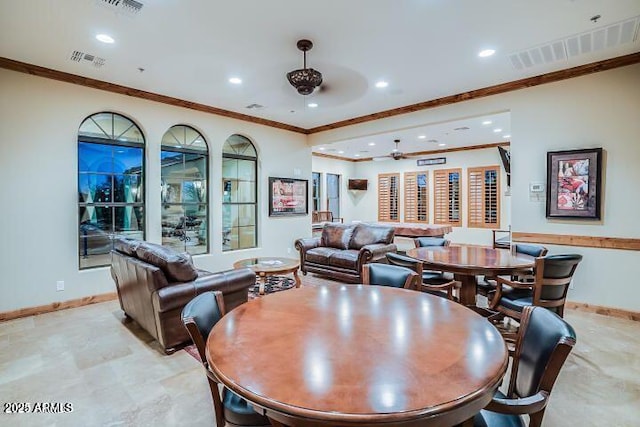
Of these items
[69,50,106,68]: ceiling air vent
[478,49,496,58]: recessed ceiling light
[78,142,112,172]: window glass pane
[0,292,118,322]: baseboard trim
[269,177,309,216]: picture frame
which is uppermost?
[478,49,496,58]: recessed ceiling light

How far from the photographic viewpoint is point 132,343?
3.16m

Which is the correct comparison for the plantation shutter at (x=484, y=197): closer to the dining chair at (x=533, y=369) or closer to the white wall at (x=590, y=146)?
the white wall at (x=590, y=146)

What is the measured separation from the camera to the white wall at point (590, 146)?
12.6ft

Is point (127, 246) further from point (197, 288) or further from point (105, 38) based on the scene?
point (105, 38)

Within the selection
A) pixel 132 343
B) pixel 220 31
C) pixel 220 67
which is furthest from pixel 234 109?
pixel 132 343

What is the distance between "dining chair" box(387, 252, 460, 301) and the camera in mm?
3055

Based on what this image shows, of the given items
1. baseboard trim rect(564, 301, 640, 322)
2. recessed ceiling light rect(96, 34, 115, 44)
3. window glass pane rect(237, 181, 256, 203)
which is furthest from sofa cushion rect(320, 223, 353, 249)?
recessed ceiling light rect(96, 34, 115, 44)

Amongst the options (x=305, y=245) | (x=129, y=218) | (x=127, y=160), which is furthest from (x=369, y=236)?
(x=127, y=160)

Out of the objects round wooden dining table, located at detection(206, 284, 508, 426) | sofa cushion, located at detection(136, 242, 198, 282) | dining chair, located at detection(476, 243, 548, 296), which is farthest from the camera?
dining chair, located at detection(476, 243, 548, 296)

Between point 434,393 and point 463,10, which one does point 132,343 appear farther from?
point 463,10

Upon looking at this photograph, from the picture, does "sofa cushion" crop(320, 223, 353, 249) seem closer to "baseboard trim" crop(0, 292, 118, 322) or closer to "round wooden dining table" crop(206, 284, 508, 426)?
"baseboard trim" crop(0, 292, 118, 322)

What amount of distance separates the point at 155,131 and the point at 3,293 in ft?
9.23

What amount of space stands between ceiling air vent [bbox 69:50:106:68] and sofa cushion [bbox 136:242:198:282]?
2424mm

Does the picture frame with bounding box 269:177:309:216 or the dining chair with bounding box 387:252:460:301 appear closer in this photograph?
the dining chair with bounding box 387:252:460:301
